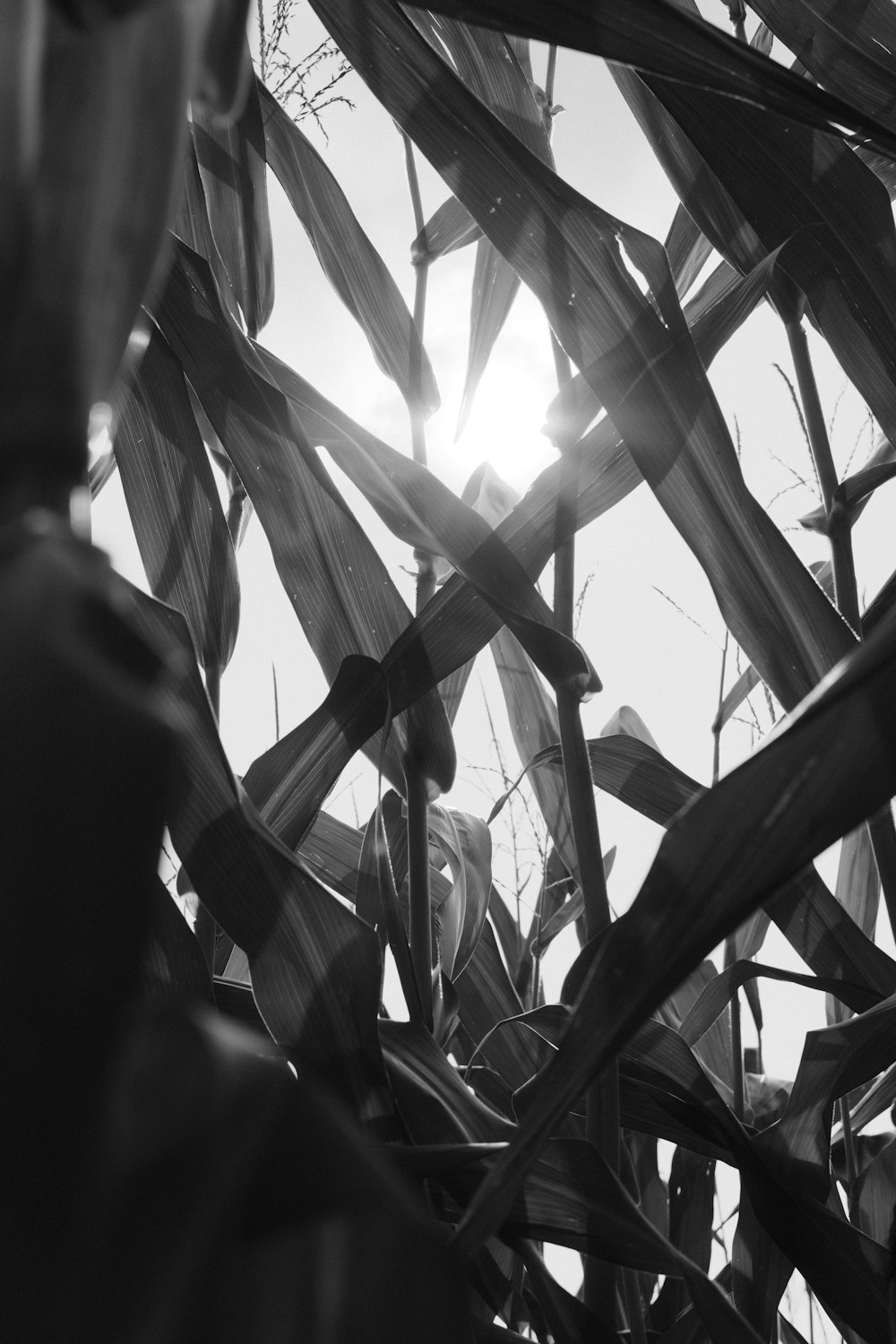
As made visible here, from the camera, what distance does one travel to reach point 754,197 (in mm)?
400

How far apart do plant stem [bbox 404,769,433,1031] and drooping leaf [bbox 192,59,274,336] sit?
352mm

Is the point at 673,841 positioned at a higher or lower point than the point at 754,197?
lower

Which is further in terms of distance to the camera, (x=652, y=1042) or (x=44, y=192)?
(x=652, y=1042)

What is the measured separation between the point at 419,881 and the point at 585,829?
0.10 m

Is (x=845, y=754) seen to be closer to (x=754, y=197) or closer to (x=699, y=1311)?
(x=699, y=1311)

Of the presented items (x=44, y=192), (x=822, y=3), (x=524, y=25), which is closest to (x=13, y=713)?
(x=44, y=192)

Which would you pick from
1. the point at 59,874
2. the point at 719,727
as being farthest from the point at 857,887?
the point at 59,874

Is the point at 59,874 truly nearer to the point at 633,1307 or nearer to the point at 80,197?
the point at 80,197

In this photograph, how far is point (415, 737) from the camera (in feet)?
1.45

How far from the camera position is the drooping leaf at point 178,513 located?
1.48 ft

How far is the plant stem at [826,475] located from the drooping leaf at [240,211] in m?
0.32

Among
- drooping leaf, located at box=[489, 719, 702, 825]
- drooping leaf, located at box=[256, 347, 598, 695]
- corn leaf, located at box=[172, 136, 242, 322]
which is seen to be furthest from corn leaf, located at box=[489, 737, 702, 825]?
corn leaf, located at box=[172, 136, 242, 322]

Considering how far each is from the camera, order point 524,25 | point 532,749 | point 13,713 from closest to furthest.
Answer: point 13,713 → point 524,25 → point 532,749

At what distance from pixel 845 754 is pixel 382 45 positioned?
0.33m
